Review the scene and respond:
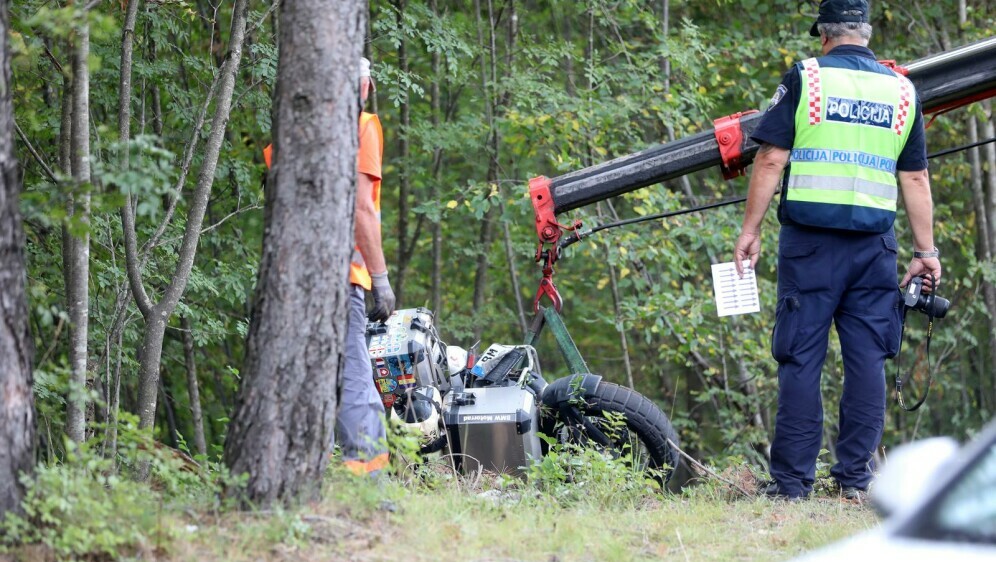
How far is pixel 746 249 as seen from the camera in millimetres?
5184

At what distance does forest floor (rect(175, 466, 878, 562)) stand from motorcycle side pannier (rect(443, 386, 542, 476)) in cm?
60

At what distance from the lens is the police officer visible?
5.03m

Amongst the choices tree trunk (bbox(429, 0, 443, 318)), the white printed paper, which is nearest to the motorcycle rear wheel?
the white printed paper

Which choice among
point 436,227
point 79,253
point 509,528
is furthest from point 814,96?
point 436,227

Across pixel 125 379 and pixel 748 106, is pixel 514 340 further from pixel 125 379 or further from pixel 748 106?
pixel 125 379

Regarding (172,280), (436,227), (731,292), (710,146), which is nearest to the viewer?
(731,292)

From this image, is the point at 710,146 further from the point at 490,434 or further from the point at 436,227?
the point at 436,227

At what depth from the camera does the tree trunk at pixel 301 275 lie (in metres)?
3.74

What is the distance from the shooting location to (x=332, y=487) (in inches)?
158

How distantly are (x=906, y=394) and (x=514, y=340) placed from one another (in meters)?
5.30

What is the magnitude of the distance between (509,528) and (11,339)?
1.89 meters

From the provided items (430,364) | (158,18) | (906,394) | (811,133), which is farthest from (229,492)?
(906,394)

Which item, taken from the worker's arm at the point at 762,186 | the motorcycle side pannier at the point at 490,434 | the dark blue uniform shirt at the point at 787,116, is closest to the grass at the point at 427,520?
the motorcycle side pannier at the point at 490,434

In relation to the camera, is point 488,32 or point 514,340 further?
point 514,340
